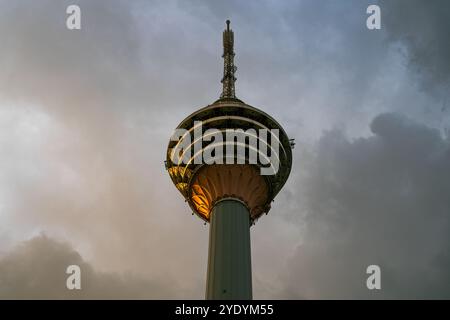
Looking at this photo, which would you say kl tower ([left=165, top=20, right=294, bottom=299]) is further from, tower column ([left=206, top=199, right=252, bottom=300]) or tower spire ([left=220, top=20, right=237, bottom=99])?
tower spire ([left=220, top=20, right=237, bottom=99])

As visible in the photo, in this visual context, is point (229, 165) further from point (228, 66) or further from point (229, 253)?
point (228, 66)

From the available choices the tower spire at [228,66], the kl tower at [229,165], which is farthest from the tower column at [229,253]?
the tower spire at [228,66]

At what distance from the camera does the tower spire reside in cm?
6550

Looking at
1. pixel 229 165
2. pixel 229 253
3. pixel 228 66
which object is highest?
pixel 228 66

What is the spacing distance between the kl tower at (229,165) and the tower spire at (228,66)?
3707 mm

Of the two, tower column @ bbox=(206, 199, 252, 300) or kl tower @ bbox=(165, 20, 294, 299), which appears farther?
kl tower @ bbox=(165, 20, 294, 299)

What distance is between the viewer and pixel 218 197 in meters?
56.7

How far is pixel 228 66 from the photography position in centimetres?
6969

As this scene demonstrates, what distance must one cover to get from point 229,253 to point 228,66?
2751 cm

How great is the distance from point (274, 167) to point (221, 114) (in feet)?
26.9

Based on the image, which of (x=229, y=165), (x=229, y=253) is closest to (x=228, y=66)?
(x=229, y=165)

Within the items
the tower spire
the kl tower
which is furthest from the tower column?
the tower spire

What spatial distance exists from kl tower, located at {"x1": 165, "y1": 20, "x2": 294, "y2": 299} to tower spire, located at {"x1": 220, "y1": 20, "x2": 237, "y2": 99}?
371 cm
